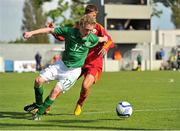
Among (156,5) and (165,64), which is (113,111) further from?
(156,5)

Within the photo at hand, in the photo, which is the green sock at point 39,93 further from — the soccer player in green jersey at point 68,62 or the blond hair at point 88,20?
the blond hair at point 88,20

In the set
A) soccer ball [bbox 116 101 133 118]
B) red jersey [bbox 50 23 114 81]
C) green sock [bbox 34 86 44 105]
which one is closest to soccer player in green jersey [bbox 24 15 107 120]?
green sock [bbox 34 86 44 105]

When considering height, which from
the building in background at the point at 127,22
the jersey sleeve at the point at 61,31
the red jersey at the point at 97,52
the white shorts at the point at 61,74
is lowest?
the building in background at the point at 127,22

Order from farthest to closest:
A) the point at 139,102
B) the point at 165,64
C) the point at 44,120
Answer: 1. the point at 165,64
2. the point at 139,102
3. the point at 44,120

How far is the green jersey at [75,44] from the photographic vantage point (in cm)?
1198

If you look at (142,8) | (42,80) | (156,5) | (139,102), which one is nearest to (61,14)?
(142,8)

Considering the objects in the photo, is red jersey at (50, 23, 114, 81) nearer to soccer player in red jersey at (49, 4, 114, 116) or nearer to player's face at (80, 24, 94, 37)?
soccer player in red jersey at (49, 4, 114, 116)

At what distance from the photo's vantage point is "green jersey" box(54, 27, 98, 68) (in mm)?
11977

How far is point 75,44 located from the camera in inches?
475

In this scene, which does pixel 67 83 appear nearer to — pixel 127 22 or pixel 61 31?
pixel 61 31

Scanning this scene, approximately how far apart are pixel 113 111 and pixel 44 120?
8.09 feet

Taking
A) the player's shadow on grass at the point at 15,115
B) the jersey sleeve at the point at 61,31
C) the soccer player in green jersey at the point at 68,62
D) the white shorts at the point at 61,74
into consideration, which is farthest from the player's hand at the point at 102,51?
the player's shadow on grass at the point at 15,115

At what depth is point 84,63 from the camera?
43.1ft

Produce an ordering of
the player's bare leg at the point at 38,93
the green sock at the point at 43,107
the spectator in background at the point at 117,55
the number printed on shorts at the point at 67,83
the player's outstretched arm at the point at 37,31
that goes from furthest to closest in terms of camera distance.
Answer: the spectator in background at the point at 117,55 < the player's bare leg at the point at 38,93 < the number printed on shorts at the point at 67,83 < the green sock at the point at 43,107 < the player's outstretched arm at the point at 37,31
